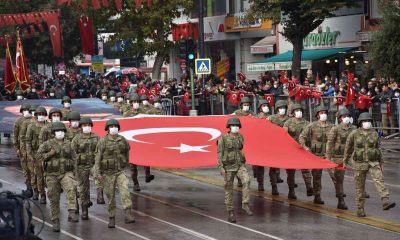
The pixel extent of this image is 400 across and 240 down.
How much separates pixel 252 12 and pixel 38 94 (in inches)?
399

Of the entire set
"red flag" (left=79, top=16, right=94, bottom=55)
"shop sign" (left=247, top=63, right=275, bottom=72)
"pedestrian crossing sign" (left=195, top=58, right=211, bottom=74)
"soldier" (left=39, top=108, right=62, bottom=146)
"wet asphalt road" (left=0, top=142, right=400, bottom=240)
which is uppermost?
"red flag" (left=79, top=16, right=94, bottom=55)

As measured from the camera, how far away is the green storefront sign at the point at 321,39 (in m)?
49.4

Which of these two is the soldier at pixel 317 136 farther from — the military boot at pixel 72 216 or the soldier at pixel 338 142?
the military boot at pixel 72 216

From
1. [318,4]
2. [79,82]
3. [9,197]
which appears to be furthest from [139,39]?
[9,197]

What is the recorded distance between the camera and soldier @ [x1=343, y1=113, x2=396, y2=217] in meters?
19.7

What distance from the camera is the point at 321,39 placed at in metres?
50.7

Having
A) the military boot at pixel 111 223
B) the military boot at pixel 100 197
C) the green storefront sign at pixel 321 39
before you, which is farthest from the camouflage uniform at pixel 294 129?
the green storefront sign at pixel 321 39

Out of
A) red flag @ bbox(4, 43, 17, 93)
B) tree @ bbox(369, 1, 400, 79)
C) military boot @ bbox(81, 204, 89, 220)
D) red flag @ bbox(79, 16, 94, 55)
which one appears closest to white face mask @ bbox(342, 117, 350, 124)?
military boot @ bbox(81, 204, 89, 220)

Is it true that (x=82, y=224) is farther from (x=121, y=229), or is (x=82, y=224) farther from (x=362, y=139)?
(x=362, y=139)

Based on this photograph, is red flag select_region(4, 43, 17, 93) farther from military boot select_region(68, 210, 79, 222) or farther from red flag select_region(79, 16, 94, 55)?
military boot select_region(68, 210, 79, 222)

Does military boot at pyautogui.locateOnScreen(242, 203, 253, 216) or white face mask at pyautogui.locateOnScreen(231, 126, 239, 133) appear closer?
white face mask at pyautogui.locateOnScreen(231, 126, 239, 133)

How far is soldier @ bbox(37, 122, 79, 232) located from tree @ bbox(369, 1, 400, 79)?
66.1 ft

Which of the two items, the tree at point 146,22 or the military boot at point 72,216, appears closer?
the military boot at point 72,216

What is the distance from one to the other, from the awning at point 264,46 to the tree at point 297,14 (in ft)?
25.5
